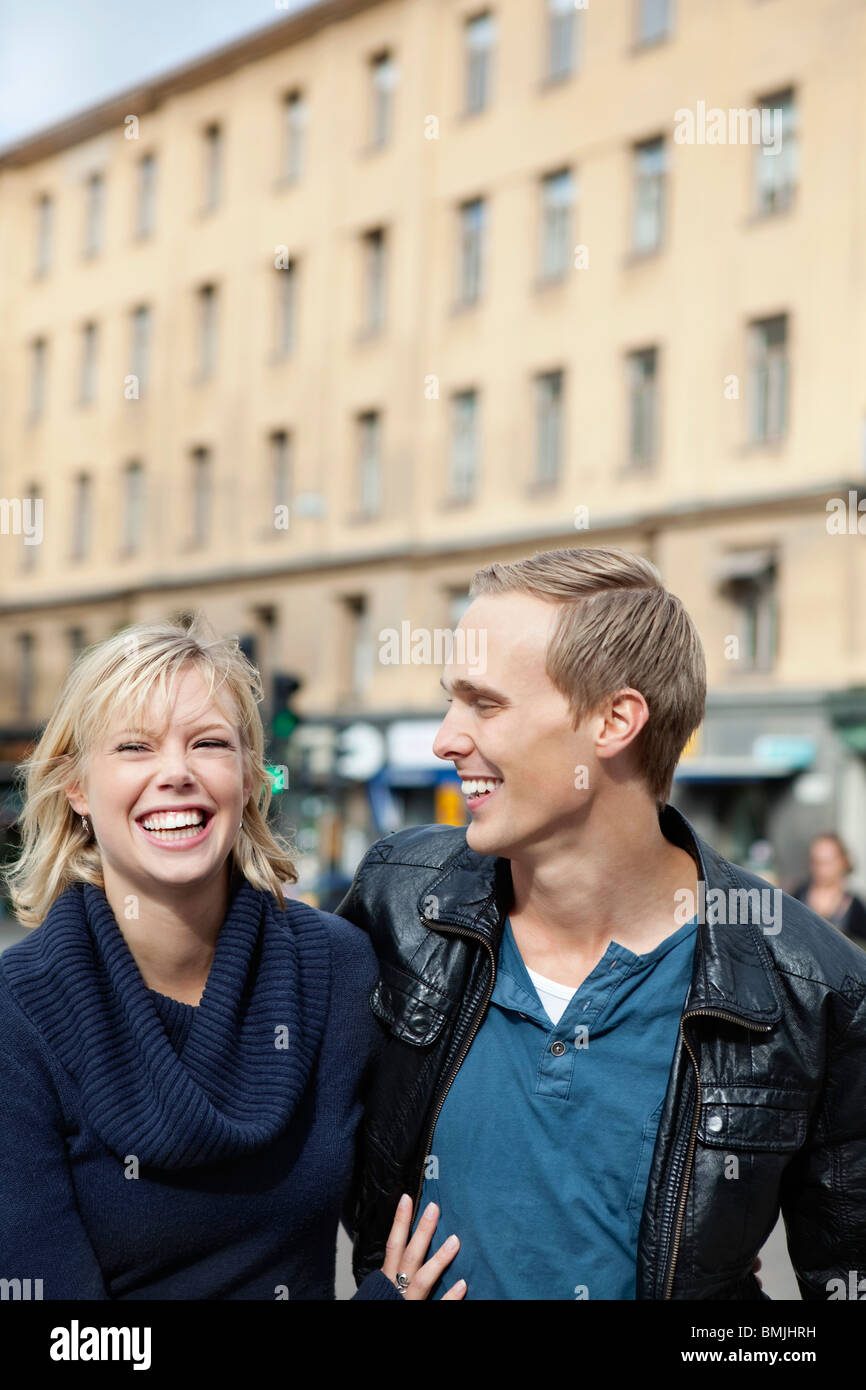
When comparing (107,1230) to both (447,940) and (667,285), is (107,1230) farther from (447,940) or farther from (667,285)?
(667,285)

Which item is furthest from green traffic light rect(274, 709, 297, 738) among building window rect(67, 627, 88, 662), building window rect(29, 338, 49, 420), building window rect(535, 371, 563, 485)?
Result: building window rect(29, 338, 49, 420)

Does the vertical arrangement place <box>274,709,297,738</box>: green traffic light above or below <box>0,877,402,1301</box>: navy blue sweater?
above

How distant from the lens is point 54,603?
3741cm

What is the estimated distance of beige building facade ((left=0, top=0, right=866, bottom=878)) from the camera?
72.8 feet

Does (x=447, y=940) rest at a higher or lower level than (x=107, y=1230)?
higher

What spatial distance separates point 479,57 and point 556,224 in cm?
401

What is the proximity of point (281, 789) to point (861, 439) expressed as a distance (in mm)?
19777

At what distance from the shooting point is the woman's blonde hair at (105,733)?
2.72m

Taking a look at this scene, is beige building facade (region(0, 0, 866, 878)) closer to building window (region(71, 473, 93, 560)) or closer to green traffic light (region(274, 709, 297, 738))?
building window (region(71, 473, 93, 560))

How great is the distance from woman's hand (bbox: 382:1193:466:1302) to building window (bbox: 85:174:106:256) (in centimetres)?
3621

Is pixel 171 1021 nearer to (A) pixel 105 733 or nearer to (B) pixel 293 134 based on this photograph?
(A) pixel 105 733

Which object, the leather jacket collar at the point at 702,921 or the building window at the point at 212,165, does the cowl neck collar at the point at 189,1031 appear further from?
the building window at the point at 212,165

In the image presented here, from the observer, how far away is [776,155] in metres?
22.8

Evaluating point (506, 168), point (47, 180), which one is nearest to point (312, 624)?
point (506, 168)
